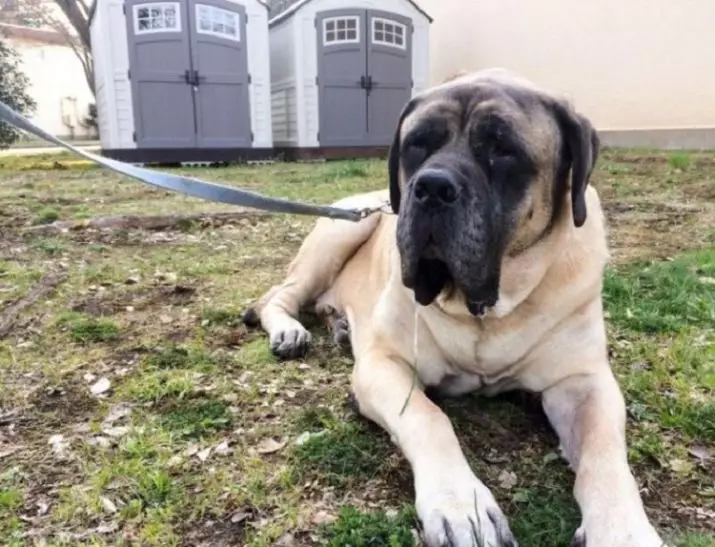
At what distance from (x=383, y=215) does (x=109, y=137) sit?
Result: 1013 centimetres

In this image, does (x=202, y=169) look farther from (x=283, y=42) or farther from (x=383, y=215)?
(x=383, y=215)

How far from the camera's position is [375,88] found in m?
13.7

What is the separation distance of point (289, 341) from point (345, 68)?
37.7ft

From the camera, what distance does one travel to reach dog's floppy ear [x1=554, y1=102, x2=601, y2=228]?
190 centimetres

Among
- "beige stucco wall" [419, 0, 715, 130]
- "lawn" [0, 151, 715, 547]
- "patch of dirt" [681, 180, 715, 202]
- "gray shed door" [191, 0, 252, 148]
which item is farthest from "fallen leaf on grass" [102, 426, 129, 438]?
"gray shed door" [191, 0, 252, 148]

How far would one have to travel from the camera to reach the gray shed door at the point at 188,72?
455 inches

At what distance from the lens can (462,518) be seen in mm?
1420

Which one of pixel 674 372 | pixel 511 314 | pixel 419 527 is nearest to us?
pixel 419 527

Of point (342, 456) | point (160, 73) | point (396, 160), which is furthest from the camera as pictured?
point (160, 73)

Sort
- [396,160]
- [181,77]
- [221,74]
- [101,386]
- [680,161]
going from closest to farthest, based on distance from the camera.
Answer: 1. [396,160]
2. [101,386]
3. [680,161]
4. [181,77]
5. [221,74]

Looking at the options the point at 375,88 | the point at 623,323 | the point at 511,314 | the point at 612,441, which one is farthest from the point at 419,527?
the point at 375,88

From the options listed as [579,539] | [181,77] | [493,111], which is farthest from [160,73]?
[579,539]

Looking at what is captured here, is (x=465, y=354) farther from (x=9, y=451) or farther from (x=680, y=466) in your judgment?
(x=9, y=451)

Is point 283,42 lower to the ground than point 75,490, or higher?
higher
